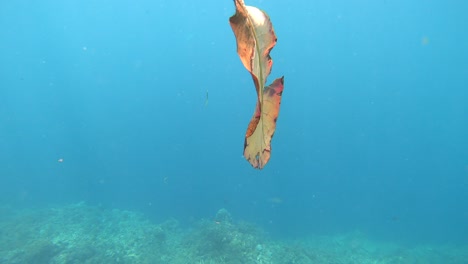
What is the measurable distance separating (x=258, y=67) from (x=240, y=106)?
5831 cm

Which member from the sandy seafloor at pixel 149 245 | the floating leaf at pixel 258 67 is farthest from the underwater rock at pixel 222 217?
the floating leaf at pixel 258 67

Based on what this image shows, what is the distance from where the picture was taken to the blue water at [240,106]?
141ft

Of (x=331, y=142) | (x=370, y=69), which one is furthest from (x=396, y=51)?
(x=331, y=142)

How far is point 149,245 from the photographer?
12.5 m

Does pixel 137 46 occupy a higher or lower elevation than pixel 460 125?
lower

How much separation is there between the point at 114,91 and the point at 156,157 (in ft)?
153

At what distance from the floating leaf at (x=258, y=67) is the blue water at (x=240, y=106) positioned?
29423mm

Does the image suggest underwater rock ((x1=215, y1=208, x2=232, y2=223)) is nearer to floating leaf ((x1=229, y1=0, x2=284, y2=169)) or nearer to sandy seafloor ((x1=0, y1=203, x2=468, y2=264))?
sandy seafloor ((x1=0, y1=203, x2=468, y2=264))

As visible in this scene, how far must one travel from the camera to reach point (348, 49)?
68250 mm

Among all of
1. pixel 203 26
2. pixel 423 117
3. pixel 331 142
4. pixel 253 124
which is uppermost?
pixel 203 26

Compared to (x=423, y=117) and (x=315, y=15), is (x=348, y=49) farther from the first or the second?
(x=423, y=117)

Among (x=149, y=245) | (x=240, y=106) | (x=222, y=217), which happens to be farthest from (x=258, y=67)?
(x=240, y=106)

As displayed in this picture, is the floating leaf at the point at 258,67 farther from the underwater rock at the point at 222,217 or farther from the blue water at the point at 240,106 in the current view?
the blue water at the point at 240,106

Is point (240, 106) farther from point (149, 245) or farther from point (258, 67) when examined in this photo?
point (258, 67)
